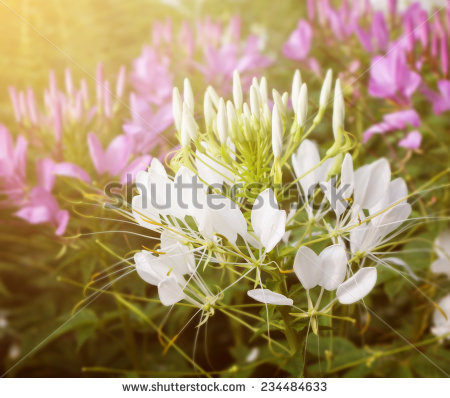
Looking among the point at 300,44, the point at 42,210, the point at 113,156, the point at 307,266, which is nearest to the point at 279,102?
the point at 307,266

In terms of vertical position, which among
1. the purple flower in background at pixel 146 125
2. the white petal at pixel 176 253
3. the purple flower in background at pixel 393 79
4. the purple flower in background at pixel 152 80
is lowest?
the white petal at pixel 176 253

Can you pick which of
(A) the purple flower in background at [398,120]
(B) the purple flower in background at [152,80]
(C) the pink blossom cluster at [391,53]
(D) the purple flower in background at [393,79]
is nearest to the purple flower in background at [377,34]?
(C) the pink blossom cluster at [391,53]

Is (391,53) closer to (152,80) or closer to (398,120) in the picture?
(398,120)

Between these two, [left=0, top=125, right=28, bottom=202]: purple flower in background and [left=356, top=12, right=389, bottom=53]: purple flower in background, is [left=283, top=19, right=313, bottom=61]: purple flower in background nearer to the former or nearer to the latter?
[left=356, top=12, right=389, bottom=53]: purple flower in background

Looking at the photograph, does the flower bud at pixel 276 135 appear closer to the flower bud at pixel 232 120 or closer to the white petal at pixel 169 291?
the flower bud at pixel 232 120
